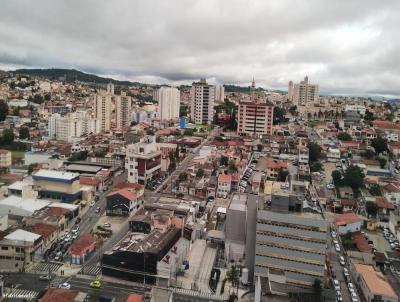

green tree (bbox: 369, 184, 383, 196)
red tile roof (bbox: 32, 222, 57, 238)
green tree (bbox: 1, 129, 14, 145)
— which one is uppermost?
green tree (bbox: 1, 129, 14, 145)

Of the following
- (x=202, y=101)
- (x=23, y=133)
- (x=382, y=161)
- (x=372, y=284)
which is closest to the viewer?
(x=372, y=284)

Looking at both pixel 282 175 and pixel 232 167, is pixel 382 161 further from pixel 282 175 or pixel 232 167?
pixel 232 167

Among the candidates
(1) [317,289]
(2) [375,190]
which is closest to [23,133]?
(2) [375,190]

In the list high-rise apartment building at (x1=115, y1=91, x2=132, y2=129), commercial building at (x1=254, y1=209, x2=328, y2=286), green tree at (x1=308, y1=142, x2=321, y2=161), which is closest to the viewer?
commercial building at (x1=254, y1=209, x2=328, y2=286)

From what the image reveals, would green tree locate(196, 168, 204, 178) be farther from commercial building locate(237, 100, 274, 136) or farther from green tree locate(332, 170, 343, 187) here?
commercial building locate(237, 100, 274, 136)

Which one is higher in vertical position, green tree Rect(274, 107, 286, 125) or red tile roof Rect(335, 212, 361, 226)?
green tree Rect(274, 107, 286, 125)

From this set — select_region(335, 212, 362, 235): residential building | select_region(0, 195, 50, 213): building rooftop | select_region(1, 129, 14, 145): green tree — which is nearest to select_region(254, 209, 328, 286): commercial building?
select_region(335, 212, 362, 235): residential building

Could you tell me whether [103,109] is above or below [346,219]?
above
